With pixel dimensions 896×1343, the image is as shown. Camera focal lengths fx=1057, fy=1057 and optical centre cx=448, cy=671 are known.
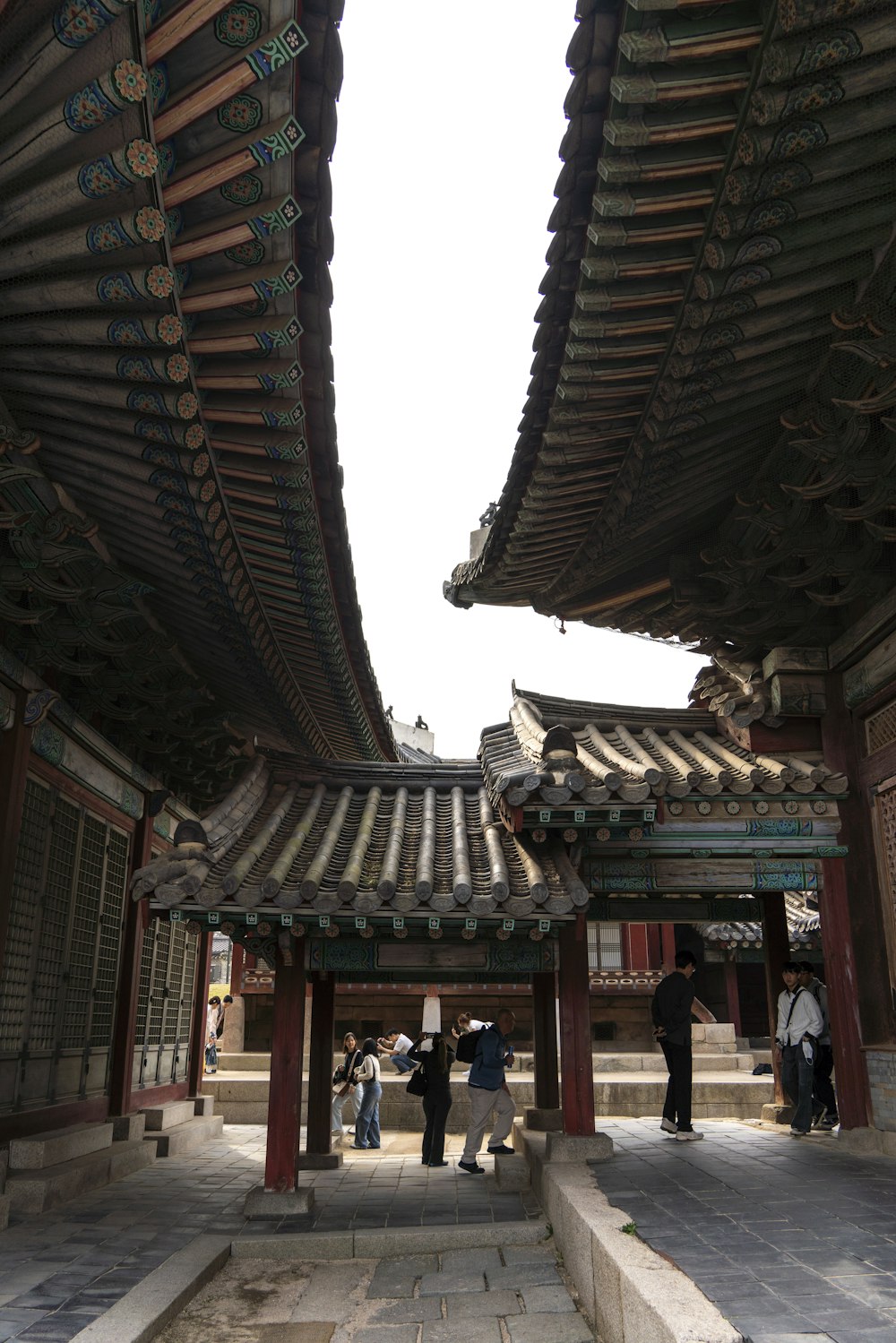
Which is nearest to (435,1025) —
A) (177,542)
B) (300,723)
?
(300,723)

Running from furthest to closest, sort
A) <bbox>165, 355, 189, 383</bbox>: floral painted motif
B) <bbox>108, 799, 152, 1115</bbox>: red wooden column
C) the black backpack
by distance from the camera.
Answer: <bbox>108, 799, 152, 1115</bbox>: red wooden column, the black backpack, <bbox>165, 355, 189, 383</bbox>: floral painted motif

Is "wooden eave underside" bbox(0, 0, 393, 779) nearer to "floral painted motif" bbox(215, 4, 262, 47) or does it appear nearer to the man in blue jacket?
"floral painted motif" bbox(215, 4, 262, 47)

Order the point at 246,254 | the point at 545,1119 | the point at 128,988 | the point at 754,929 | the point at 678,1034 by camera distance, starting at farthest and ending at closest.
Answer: the point at 754,929 → the point at 128,988 → the point at 545,1119 → the point at 678,1034 → the point at 246,254

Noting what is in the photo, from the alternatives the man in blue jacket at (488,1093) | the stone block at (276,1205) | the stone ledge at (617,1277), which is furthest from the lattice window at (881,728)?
the stone block at (276,1205)

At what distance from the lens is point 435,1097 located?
11711mm

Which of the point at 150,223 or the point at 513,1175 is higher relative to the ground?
the point at 150,223

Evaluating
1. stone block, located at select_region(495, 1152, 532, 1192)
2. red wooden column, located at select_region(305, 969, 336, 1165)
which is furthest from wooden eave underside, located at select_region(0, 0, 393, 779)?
stone block, located at select_region(495, 1152, 532, 1192)

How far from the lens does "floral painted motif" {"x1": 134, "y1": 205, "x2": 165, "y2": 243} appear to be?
5180mm

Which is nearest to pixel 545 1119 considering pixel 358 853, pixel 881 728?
pixel 358 853

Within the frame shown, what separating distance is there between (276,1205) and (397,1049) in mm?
10289

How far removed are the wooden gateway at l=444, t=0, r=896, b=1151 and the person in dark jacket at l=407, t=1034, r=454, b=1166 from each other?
4550 mm

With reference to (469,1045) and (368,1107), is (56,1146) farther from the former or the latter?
(368,1107)

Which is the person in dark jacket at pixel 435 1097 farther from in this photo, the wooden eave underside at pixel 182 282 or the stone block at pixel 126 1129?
the wooden eave underside at pixel 182 282

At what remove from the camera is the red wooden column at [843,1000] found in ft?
28.6
